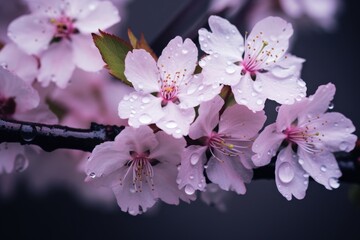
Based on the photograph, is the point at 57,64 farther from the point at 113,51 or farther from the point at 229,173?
the point at 229,173

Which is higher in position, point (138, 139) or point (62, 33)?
point (138, 139)

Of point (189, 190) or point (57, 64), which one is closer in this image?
point (189, 190)

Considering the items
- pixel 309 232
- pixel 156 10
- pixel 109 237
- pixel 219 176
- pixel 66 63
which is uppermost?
pixel 219 176

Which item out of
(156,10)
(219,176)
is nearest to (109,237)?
(156,10)

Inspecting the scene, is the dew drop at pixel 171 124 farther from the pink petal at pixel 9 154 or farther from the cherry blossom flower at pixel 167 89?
the pink petal at pixel 9 154

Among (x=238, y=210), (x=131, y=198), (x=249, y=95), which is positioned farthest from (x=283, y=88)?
(x=238, y=210)

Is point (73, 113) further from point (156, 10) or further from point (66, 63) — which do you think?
point (156, 10)

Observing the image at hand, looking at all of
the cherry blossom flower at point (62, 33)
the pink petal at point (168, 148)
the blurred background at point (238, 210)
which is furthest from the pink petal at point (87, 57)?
the blurred background at point (238, 210)
